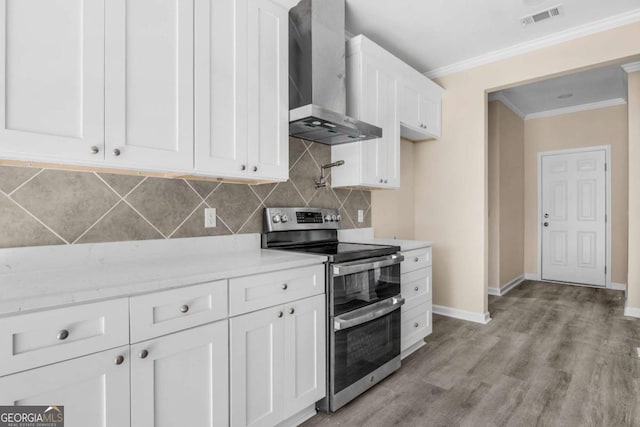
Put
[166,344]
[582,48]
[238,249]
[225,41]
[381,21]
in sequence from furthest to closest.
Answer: [582,48], [381,21], [238,249], [225,41], [166,344]

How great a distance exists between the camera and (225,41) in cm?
184

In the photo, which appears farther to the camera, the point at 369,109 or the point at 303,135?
the point at 369,109

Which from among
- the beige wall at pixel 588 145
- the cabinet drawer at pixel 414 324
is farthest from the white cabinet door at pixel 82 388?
the beige wall at pixel 588 145

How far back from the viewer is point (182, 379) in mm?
1364

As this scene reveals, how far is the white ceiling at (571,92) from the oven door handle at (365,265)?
3145 mm

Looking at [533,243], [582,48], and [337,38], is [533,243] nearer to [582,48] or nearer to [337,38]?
[582,48]

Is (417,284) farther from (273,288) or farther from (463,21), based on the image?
(463,21)

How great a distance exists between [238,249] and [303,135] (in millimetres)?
986

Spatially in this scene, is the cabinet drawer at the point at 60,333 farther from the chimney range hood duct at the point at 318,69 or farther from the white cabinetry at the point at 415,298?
the white cabinetry at the point at 415,298

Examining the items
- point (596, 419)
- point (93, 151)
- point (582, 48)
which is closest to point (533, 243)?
point (582, 48)

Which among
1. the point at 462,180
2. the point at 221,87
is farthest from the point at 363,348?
the point at 462,180

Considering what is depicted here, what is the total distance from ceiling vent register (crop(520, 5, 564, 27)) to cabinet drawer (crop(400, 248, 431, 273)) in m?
2.04

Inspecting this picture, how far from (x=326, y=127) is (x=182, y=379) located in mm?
1695

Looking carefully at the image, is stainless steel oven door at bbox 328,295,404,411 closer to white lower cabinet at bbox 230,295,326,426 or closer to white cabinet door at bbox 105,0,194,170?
white lower cabinet at bbox 230,295,326,426
